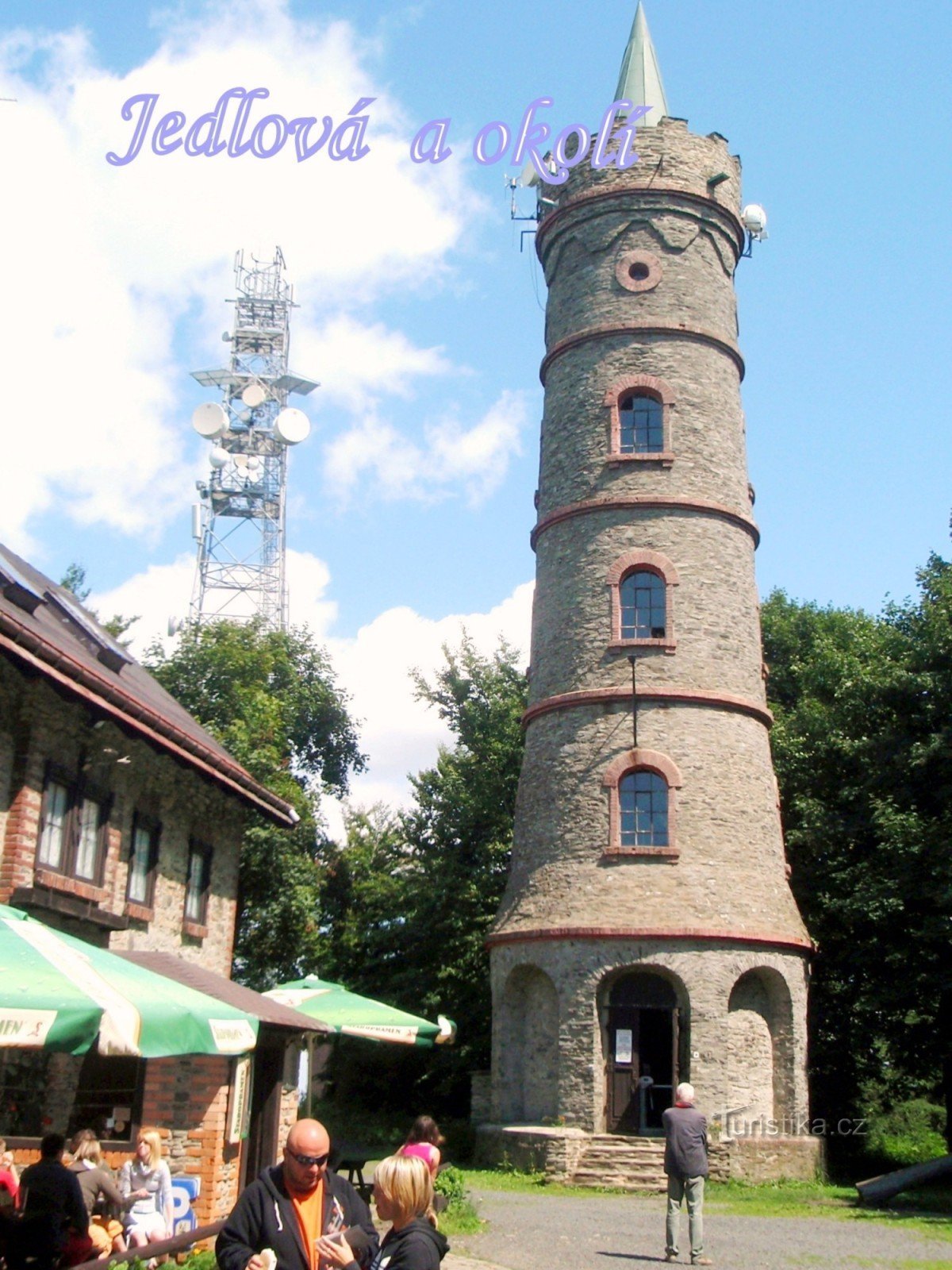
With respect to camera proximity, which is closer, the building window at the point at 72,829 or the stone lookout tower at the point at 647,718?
the building window at the point at 72,829

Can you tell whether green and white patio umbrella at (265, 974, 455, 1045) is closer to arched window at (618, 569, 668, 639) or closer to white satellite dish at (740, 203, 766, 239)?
arched window at (618, 569, 668, 639)

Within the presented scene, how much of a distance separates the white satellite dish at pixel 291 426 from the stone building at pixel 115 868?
22.0m

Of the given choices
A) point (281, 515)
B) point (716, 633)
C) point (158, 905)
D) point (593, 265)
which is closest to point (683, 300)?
point (593, 265)

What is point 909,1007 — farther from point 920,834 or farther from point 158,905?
point 158,905

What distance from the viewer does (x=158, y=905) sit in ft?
50.1

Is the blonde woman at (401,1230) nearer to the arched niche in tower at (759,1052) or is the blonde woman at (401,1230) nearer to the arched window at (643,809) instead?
the arched niche in tower at (759,1052)

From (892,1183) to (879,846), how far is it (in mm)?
6140

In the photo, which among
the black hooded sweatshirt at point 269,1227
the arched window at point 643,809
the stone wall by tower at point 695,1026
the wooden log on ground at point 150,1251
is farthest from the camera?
the arched window at point 643,809

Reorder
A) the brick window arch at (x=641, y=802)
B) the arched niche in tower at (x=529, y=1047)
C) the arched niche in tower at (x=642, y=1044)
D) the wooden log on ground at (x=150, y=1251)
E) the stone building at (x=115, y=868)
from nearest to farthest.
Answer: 1. the wooden log on ground at (x=150, y=1251)
2. the stone building at (x=115, y=868)
3. the arched niche in tower at (x=642, y=1044)
4. the arched niche in tower at (x=529, y=1047)
5. the brick window arch at (x=641, y=802)

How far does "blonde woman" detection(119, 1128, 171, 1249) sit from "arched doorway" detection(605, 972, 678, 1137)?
10.4 meters

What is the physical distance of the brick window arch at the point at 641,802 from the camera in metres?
19.7

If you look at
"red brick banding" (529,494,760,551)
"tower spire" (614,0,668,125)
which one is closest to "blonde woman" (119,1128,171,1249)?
"red brick banding" (529,494,760,551)

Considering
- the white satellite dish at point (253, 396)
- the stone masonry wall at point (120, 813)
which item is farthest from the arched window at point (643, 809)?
the white satellite dish at point (253, 396)

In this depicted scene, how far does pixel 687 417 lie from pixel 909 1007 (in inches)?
415
